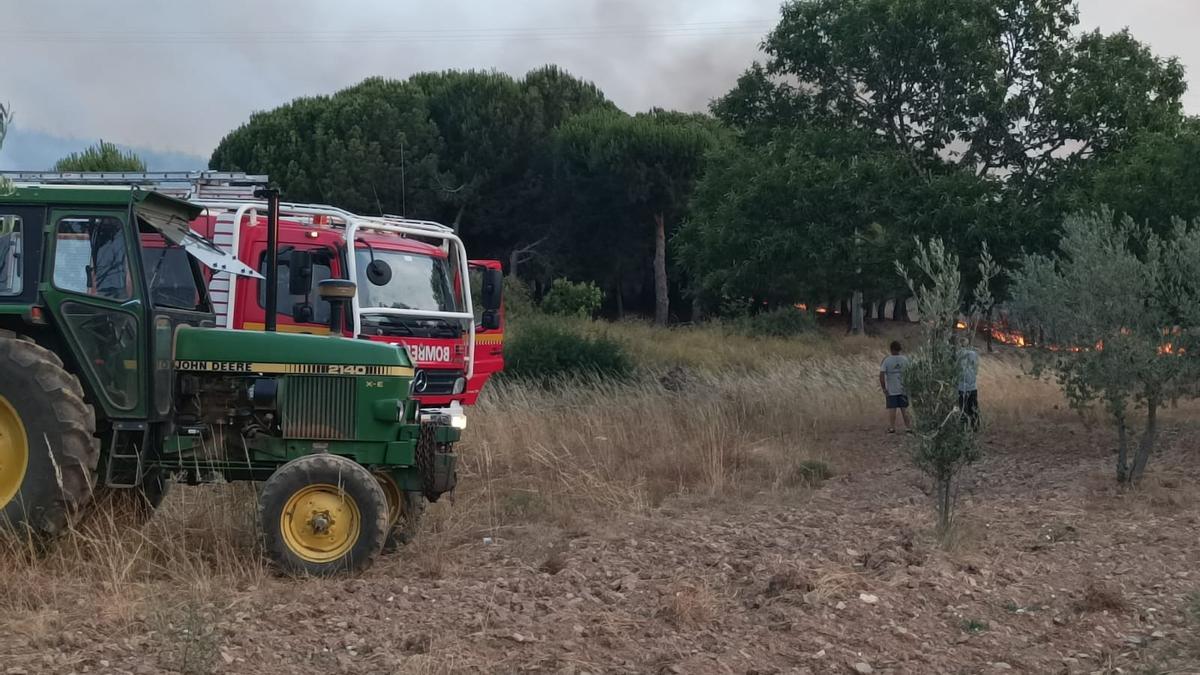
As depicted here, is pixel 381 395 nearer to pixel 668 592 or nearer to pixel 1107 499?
pixel 668 592

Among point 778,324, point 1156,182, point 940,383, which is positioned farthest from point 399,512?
point 778,324

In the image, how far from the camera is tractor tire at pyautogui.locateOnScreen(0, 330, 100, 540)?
6.63 metres

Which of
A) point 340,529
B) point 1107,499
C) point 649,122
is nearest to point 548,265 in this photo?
point 649,122

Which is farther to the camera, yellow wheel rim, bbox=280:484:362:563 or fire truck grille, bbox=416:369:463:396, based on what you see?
fire truck grille, bbox=416:369:463:396

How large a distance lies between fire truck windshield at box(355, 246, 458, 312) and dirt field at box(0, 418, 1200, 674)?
3.24m

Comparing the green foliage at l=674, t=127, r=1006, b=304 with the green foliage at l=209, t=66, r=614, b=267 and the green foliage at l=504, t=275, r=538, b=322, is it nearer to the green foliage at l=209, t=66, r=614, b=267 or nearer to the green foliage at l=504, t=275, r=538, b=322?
the green foliage at l=504, t=275, r=538, b=322

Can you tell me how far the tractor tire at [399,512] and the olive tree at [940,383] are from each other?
3.64m

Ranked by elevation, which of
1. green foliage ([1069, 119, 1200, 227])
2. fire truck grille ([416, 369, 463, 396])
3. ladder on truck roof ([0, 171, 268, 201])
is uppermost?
green foliage ([1069, 119, 1200, 227])

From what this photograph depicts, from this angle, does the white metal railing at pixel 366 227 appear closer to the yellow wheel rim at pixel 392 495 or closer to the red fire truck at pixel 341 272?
the red fire truck at pixel 341 272

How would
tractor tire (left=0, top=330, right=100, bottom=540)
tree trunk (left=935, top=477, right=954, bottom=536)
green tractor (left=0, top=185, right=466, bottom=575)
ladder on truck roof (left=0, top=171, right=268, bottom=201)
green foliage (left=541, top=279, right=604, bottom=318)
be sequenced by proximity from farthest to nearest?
green foliage (left=541, top=279, right=604, bottom=318) < ladder on truck roof (left=0, top=171, right=268, bottom=201) < tree trunk (left=935, top=477, right=954, bottom=536) < green tractor (left=0, top=185, right=466, bottom=575) < tractor tire (left=0, top=330, right=100, bottom=540)

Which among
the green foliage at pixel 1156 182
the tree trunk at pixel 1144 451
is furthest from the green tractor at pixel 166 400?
the green foliage at pixel 1156 182

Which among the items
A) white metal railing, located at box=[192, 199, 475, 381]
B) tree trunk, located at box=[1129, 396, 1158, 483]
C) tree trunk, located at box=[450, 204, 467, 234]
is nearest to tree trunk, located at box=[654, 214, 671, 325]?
tree trunk, located at box=[450, 204, 467, 234]

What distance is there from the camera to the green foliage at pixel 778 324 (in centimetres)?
3173

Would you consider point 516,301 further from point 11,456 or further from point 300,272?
point 11,456
